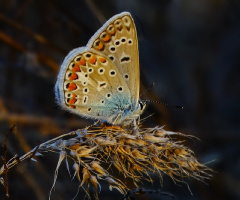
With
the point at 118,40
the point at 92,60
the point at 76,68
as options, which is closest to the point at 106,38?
the point at 118,40

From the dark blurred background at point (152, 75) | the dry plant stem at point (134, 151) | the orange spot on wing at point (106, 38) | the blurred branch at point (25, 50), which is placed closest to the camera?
the dry plant stem at point (134, 151)

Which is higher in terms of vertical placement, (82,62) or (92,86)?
(82,62)

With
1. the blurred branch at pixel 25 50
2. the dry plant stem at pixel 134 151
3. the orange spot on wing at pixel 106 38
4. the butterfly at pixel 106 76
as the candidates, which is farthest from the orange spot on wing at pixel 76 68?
→ the blurred branch at pixel 25 50

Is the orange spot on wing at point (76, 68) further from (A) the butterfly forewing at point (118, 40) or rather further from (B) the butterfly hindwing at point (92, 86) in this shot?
(A) the butterfly forewing at point (118, 40)

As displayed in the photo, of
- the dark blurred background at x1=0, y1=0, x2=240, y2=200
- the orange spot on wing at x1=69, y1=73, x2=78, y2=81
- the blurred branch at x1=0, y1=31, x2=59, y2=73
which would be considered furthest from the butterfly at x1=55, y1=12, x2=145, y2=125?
the blurred branch at x1=0, y1=31, x2=59, y2=73

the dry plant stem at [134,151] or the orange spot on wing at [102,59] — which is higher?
the orange spot on wing at [102,59]

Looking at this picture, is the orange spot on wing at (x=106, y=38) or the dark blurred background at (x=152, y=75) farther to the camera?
the dark blurred background at (x=152, y=75)

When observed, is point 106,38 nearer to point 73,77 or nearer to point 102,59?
point 102,59

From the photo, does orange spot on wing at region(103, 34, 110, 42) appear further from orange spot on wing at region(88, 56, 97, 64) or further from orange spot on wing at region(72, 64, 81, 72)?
orange spot on wing at region(72, 64, 81, 72)
